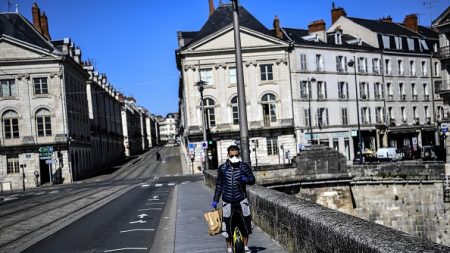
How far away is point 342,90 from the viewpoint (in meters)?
65.6

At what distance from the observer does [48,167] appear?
57.6 meters

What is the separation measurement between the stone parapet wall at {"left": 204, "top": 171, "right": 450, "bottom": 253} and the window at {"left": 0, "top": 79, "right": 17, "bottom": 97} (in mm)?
49891

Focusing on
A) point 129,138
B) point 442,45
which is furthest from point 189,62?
point 129,138

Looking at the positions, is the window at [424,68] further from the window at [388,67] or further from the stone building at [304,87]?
the window at [388,67]

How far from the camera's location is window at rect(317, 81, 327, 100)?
63562mm

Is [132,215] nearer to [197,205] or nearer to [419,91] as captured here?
[197,205]

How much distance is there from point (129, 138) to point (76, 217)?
110382 millimetres

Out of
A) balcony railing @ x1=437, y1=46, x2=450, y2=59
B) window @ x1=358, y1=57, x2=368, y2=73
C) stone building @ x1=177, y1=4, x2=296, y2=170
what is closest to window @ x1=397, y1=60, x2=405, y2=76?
window @ x1=358, y1=57, x2=368, y2=73

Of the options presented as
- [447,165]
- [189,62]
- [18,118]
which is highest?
[189,62]

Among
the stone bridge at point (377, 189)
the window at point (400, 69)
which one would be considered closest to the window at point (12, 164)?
the stone bridge at point (377, 189)

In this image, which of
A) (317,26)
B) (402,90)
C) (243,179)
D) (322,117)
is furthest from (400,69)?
(243,179)

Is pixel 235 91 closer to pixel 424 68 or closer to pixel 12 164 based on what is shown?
pixel 12 164

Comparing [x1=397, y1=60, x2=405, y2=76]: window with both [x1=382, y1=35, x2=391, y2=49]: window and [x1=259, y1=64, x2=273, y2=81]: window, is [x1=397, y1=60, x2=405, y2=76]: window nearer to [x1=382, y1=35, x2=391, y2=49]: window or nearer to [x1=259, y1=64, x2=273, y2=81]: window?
[x1=382, y1=35, x2=391, y2=49]: window

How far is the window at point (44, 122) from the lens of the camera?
56.5 metres
